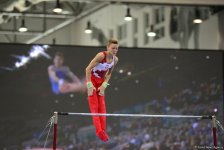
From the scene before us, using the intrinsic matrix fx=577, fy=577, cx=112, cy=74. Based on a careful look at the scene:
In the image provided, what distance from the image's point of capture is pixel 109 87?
13703 mm

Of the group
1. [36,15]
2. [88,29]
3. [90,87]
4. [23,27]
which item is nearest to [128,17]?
[88,29]

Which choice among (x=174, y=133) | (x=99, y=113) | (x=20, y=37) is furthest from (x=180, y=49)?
(x=99, y=113)

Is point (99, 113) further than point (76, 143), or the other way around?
point (76, 143)

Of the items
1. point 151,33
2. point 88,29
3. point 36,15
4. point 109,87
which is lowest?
point 109,87

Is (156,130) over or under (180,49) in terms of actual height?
under

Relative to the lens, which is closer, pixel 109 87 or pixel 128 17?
pixel 109 87

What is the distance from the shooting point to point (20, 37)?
13422 millimetres

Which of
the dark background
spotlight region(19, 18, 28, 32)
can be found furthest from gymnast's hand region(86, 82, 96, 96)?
spotlight region(19, 18, 28, 32)

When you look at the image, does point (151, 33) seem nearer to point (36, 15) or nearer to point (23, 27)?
point (36, 15)

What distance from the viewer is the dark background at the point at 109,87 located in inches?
523

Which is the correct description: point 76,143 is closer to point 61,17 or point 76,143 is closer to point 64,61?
point 64,61

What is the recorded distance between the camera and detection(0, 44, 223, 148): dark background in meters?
13.3

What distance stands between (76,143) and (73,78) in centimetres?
153

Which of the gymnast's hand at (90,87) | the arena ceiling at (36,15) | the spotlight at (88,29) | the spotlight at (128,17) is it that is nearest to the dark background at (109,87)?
the arena ceiling at (36,15)
